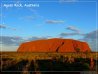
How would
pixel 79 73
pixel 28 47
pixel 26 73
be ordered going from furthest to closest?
pixel 28 47 < pixel 79 73 < pixel 26 73

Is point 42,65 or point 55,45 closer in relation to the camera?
point 42,65

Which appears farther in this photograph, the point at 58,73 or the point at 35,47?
the point at 35,47

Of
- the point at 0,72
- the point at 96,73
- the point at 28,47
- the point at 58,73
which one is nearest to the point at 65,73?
the point at 58,73

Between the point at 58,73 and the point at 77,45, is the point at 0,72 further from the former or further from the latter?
the point at 77,45

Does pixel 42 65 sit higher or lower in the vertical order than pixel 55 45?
lower

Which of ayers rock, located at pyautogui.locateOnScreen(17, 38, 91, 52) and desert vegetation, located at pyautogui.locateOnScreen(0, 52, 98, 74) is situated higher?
ayers rock, located at pyautogui.locateOnScreen(17, 38, 91, 52)

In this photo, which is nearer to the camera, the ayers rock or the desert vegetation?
the desert vegetation

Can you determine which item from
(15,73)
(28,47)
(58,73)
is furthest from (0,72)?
(28,47)

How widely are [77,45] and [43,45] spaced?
10441 mm

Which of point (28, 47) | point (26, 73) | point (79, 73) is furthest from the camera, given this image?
point (28, 47)

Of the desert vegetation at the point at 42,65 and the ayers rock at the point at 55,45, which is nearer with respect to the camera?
the desert vegetation at the point at 42,65

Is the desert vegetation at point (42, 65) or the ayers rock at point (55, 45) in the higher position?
the ayers rock at point (55, 45)

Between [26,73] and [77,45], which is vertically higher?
[77,45]

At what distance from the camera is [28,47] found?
85.8 metres
